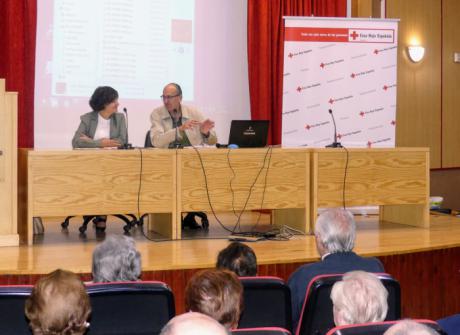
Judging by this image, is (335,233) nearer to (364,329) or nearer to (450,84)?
(364,329)

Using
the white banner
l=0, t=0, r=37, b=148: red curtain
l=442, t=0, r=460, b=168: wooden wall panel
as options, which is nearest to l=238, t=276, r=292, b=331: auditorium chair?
the white banner

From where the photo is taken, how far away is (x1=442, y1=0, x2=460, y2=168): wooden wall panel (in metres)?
9.00

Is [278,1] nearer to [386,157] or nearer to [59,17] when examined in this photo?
[59,17]

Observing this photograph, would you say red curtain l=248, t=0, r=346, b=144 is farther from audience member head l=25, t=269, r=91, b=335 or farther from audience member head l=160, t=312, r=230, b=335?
audience member head l=160, t=312, r=230, b=335

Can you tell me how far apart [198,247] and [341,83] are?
10.0 feet

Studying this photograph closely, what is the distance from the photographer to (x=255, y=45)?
8.10 meters

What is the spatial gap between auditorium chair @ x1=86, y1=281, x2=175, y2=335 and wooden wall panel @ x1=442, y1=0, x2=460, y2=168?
22.9ft

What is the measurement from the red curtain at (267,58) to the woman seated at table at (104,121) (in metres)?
2.49

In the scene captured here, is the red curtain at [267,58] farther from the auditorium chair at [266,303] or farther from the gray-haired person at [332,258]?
the auditorium chair at [266,303]

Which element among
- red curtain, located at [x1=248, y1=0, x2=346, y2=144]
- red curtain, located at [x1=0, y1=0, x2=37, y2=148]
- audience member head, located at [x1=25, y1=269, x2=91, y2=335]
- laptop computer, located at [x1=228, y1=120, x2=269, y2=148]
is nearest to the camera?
audience member head, located at [x1=25, y1=269, x2=91, y2=335]

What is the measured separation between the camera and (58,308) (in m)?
2.07

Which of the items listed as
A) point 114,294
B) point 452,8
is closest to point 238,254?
point 114,294

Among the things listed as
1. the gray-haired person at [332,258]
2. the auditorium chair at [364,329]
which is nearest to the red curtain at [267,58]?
the gray-haired person at [332,258]

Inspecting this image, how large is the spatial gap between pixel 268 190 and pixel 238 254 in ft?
7.96
